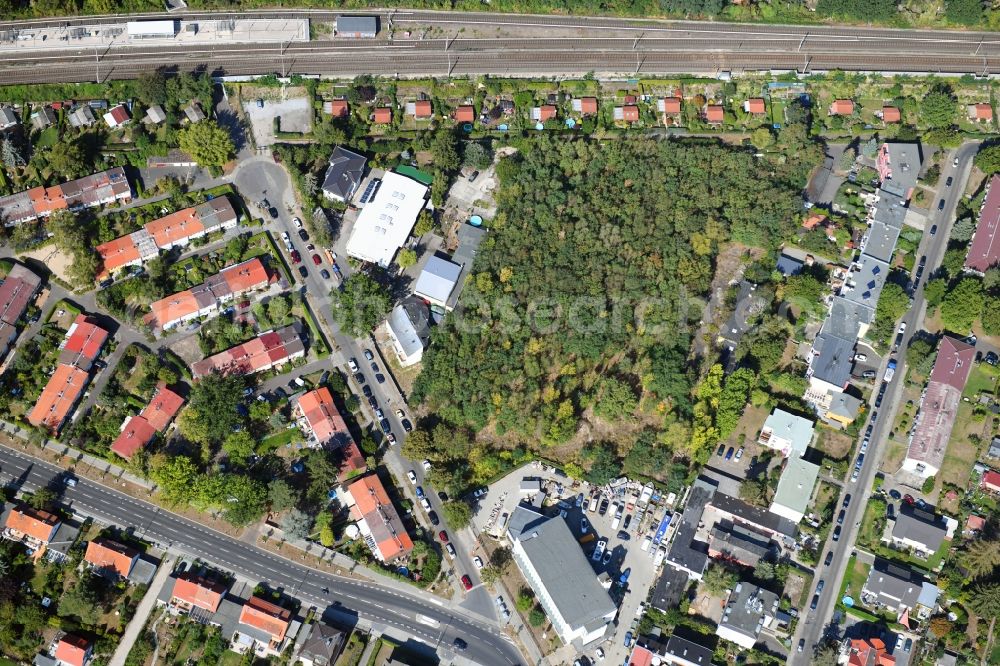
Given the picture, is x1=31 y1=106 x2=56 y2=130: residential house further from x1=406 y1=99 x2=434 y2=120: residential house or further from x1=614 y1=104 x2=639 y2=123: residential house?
x1=614 y1=104 x2=639 y2=123: residential house

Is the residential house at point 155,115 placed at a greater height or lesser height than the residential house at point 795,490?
greater

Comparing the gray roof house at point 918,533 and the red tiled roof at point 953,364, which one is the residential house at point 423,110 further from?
the gray roof house at point 918,533

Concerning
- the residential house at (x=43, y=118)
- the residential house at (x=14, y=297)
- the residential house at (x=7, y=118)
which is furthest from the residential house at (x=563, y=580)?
the residential house at (x=7, y=118)

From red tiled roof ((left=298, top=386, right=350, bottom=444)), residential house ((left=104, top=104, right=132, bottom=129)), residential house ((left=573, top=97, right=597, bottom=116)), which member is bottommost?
red tiled roof ((left=298, top=386, right=350, bottom=444))

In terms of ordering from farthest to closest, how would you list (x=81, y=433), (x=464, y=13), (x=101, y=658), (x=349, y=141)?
(x=464, y=13), (x=349, y=141), (x=81, y=433), (x=101, y=658)

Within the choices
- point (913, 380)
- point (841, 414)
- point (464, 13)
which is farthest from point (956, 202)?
point (464, 13)

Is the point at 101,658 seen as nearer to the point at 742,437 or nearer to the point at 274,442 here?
the point at 274,442

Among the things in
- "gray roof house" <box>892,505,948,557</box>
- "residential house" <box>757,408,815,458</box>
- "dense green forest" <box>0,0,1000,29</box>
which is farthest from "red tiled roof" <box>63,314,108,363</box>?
"gray roof house" <box>892,505,948,557</box>
